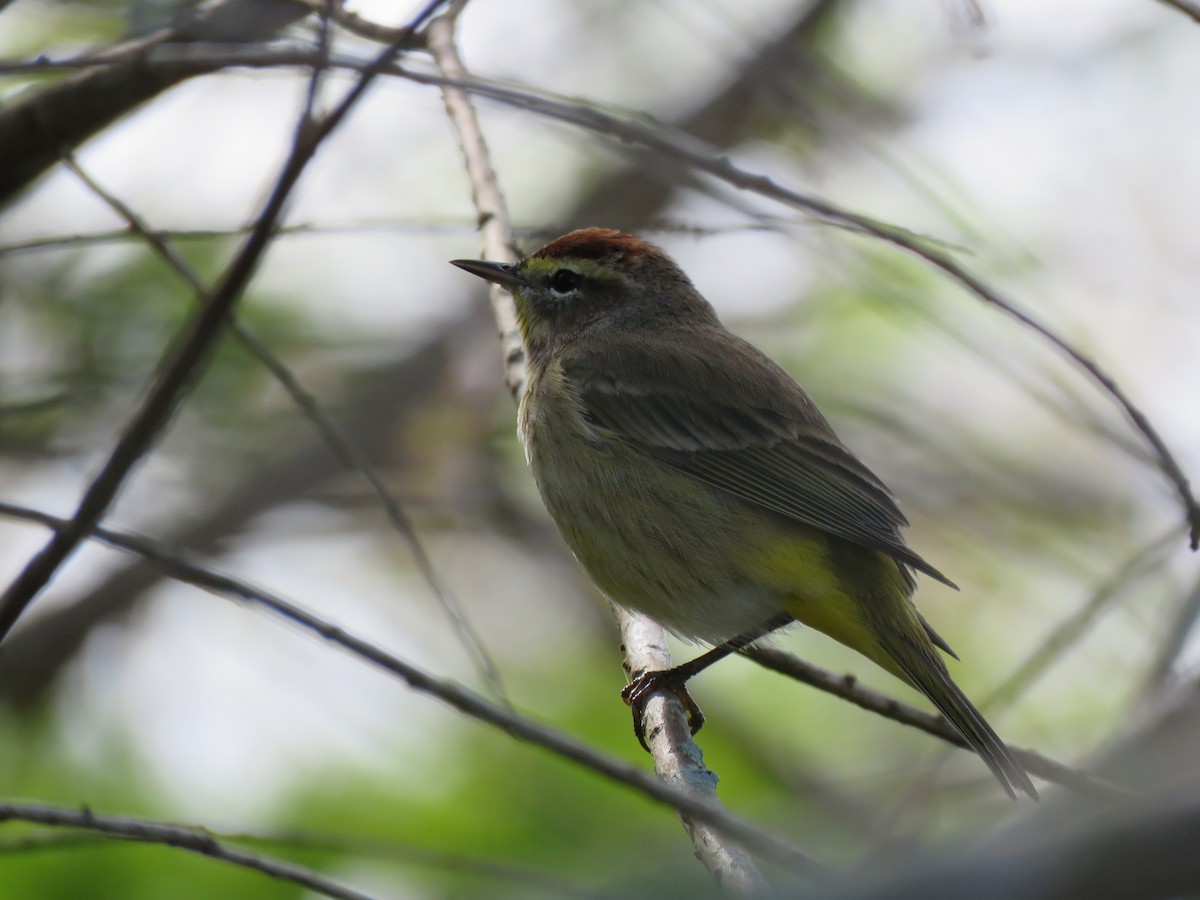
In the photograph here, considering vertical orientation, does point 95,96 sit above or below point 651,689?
above

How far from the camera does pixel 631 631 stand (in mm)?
4316

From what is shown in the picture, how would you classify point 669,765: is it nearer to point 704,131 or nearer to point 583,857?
point 583,857

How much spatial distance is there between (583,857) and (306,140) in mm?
3444

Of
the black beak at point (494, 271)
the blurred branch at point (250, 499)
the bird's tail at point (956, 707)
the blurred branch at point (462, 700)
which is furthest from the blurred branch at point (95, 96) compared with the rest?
the bird's tail at point (956, 707)

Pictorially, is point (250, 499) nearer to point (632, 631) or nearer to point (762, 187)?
point (632, 631)

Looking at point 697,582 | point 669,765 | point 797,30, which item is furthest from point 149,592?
point 797,30

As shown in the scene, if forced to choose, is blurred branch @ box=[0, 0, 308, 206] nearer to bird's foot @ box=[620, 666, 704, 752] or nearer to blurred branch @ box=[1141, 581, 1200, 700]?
bird's foot @ box=[620, 666, 704, 752]

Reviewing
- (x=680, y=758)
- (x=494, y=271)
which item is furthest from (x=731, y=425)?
(x=680, y=758)

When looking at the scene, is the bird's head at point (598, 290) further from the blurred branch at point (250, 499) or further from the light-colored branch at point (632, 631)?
the blurred branch at point (250, 499)

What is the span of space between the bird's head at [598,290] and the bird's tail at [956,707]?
76.7 inches

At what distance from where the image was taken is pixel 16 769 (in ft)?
16.8

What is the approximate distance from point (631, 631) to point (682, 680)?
39cm

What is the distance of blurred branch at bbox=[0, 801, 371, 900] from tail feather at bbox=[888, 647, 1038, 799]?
6.07ft

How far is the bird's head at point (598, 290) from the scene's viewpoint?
494 cm
